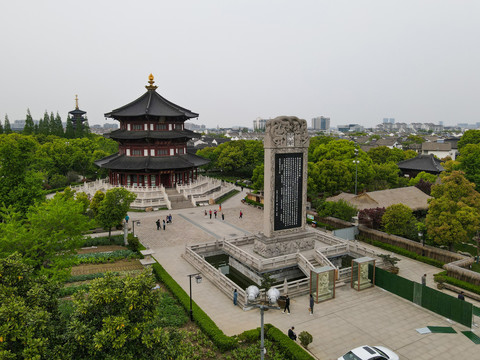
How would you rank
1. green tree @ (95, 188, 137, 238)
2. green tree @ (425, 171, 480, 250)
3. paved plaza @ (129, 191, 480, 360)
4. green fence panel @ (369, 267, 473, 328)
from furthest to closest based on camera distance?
green tree @ (95, 188, 137, 238) < green tree @ (425, 171, 480, 250) < green fence panel @ (369, 267, 473, 328) < paved plaza @ (129, 191, 480, 360)

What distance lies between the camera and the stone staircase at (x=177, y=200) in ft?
160

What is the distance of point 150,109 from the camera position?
54812mm

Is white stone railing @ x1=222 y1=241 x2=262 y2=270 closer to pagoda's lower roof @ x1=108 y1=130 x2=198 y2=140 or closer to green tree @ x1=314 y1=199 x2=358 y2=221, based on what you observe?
green tree @ x1=314 y1=199 x2=358 y2=221

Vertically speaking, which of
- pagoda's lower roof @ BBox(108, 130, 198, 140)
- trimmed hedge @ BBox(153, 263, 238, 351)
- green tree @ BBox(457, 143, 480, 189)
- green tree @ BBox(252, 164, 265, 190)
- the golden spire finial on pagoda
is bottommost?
trimmed hedge @ BBox(153, 263, 238, 351)

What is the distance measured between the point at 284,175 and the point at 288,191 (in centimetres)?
129

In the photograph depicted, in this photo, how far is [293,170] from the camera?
2598 centimetres

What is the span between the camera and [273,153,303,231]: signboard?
25484 millimetres

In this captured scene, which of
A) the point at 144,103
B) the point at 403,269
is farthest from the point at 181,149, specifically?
the point at 403,269

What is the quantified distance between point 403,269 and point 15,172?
1211 inches

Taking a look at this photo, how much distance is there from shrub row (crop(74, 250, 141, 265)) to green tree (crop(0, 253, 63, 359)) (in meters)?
16.2

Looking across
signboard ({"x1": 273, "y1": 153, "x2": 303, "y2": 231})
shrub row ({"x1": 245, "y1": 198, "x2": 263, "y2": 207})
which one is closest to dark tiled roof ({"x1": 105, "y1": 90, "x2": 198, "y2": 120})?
shrub row ({"x1": 245, "y1": 198, "x2": 263, "y2": 207})

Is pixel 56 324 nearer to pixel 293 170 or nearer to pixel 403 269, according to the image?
pixel 293 170

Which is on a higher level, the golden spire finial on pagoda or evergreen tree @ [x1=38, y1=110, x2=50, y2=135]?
the golden spire finial on pagoda

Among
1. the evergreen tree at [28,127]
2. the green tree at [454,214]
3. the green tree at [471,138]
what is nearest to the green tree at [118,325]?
the green tree at [454,214]
